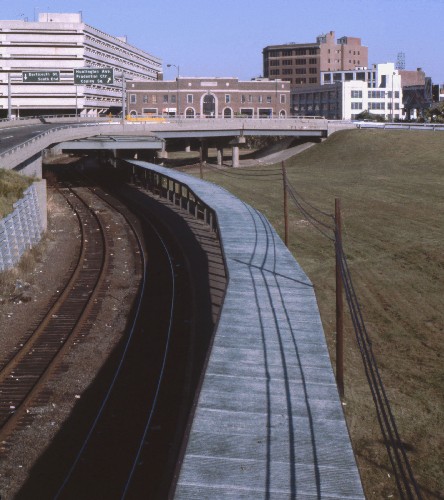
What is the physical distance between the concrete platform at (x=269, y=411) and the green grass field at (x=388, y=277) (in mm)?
2334

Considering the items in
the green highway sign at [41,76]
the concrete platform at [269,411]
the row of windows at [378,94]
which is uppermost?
the row of windows at [378,94]

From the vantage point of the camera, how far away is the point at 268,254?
26562 millimetres

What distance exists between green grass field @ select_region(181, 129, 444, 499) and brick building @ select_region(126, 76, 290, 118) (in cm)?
7609

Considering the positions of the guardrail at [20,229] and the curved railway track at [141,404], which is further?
the guardrail at [20,229]

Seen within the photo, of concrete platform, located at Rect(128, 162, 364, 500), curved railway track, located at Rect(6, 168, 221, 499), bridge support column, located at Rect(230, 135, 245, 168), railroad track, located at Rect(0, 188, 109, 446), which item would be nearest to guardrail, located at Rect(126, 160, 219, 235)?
railroad track, located at Rect(0, 188, 109, 446)

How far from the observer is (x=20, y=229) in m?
33.9

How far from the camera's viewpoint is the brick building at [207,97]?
15062 cm

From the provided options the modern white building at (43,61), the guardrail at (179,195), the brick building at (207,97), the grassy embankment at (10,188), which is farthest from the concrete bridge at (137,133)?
the modern white building at (43,61)

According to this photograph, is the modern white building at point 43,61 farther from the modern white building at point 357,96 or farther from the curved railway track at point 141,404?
the curved railway track at point 141,404

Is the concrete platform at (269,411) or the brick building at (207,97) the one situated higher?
the brick building at (207,97)

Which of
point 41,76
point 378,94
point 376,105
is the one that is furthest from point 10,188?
point 378,94

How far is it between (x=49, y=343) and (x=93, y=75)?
79241 millimetres

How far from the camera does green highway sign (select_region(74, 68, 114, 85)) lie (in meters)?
95.2

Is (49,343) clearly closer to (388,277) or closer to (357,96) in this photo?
(388,277)
